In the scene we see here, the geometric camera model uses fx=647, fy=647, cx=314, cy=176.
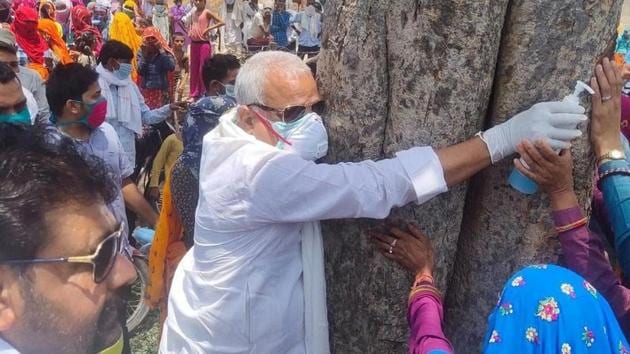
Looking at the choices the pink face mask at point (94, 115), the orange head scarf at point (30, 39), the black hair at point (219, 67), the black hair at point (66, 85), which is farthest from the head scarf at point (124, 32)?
the pink face mask at point (94, 115)

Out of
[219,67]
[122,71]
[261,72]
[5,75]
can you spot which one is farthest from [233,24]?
[261,72]

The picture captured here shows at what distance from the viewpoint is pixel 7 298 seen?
4.54ft

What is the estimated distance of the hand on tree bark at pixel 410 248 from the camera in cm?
214

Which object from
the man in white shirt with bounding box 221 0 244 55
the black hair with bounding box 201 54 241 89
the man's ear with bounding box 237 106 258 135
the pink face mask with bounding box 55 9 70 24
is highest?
the man's ear with bounding box 237 106 258 135

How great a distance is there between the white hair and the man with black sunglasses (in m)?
0.63

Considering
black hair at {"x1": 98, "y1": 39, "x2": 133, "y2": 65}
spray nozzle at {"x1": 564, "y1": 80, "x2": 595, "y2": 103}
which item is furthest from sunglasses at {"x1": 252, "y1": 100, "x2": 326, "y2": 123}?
black hair at {"x1": 98, "y1": 39, "x2": 133, "y2": 65}

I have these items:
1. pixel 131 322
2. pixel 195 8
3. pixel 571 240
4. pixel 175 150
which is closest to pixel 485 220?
pixel 571 240

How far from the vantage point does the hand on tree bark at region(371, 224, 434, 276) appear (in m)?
2.14

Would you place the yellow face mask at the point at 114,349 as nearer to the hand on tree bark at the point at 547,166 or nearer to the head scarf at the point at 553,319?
the head scarf at the point at 553,319

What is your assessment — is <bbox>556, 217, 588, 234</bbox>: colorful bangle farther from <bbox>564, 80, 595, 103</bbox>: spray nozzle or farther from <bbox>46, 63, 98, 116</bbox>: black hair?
<bbox>46, 63, 98, 116</bbox>: black hair

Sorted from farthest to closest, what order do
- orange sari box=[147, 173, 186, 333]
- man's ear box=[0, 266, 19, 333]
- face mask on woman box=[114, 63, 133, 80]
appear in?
face mask on woman box=[114, 63, 133, 80] < orange sari box=[147, 173, 186, 333] < man's ear box=[0, 266, 19, 333]

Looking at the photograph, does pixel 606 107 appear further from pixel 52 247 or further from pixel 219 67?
pixel 219 67

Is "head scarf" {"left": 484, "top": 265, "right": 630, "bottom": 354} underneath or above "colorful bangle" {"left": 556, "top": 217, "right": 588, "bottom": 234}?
underneath

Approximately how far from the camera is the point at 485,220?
2199 millimetres
